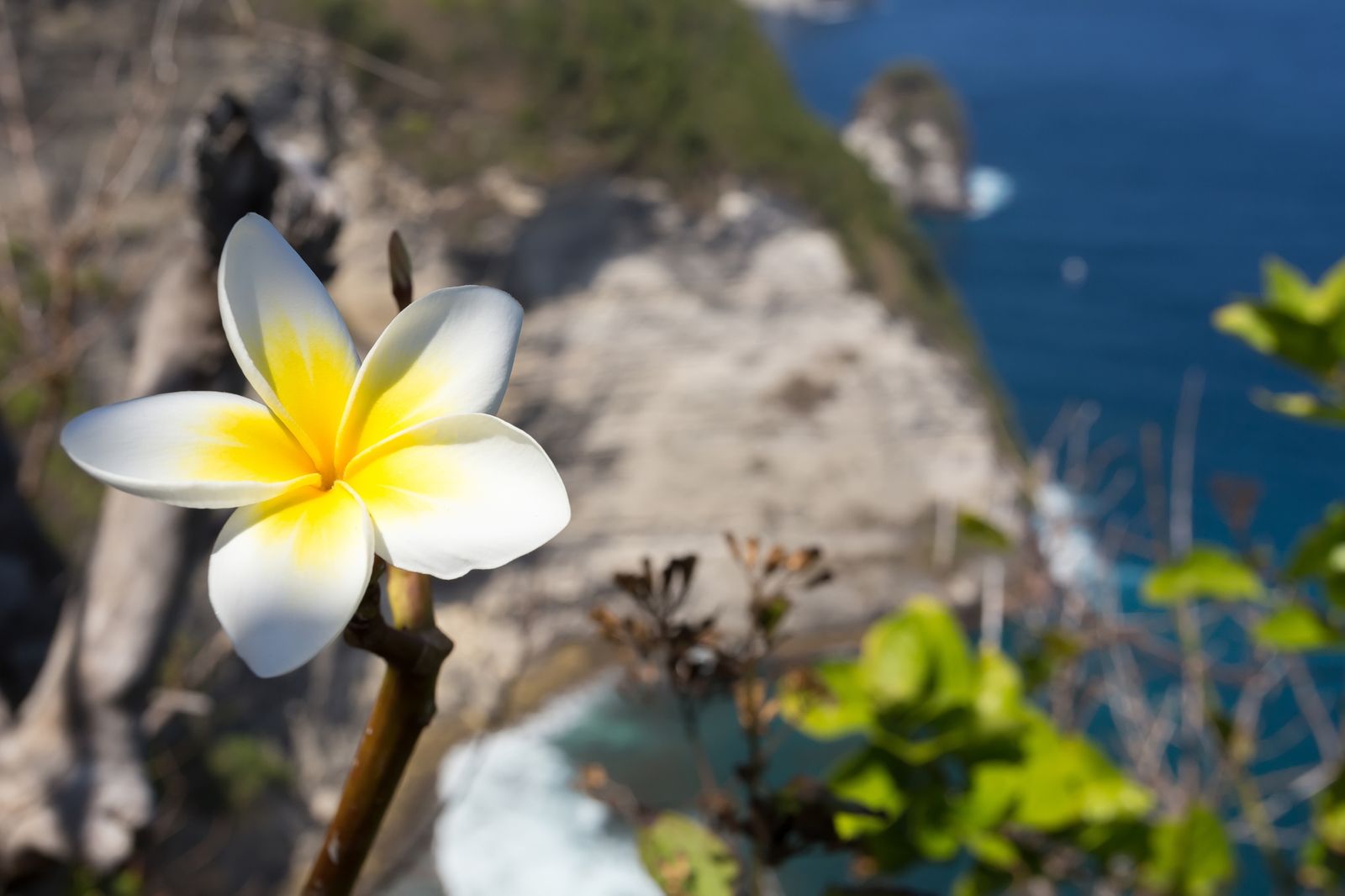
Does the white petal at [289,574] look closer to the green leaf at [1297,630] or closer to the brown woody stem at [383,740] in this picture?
the brown woody stem at [383,740]

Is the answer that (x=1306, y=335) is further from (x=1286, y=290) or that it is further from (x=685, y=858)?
(x=685, y=858)

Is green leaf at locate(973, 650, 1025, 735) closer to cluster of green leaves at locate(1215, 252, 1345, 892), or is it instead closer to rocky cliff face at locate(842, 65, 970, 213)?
cluster of green leaves at locate(1215, 252, 1345, 892)

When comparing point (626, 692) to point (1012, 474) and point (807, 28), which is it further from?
point (807, 28)

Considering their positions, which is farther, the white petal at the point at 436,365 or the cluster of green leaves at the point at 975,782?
the cluster of green leaves at the point at 975,782

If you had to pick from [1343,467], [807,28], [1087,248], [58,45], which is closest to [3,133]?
[58,45]

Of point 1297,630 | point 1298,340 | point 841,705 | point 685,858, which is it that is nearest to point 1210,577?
point 1297,630

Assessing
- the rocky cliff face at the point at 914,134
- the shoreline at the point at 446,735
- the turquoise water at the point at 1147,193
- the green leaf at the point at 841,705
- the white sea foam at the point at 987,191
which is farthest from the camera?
the rocky cliff face at the point at 914,134

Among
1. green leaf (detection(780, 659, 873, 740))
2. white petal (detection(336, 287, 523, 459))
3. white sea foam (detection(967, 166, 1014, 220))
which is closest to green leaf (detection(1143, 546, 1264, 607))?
green leaf (detection(780, 659, 873, 740))

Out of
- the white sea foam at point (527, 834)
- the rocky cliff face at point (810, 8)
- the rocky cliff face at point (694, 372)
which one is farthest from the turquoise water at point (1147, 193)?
the white sea foam at point (527, 834)
